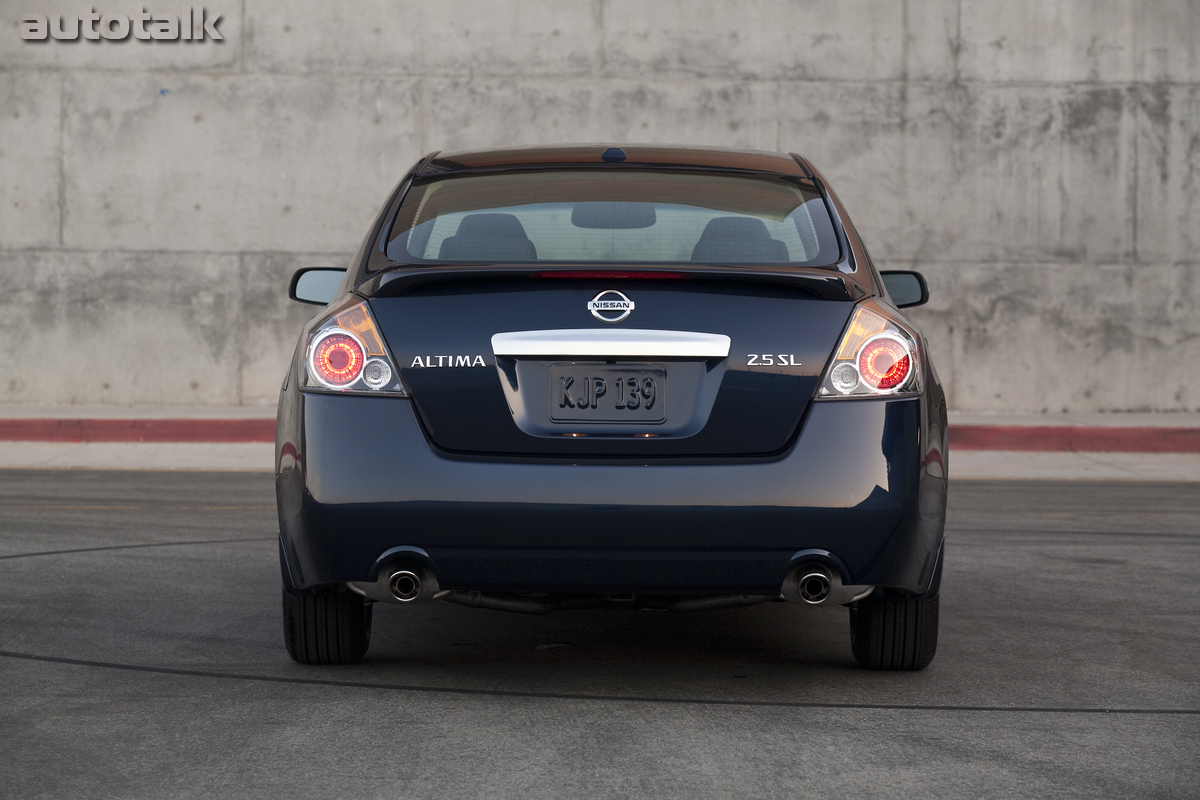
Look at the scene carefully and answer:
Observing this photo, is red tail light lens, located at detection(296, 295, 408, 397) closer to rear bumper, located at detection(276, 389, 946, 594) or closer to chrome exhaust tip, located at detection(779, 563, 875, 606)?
rear bumper, located at detection(276, 389, 946, 594)

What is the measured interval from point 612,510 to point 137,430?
990cm

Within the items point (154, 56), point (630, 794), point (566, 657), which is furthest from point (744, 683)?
point (154, 56)

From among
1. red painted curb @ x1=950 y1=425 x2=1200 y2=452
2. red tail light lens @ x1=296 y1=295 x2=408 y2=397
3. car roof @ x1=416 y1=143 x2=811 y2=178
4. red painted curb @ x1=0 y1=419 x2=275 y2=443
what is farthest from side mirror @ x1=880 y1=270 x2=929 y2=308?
red painted curb @ x1=0 y1=419 x2=275 y2=443

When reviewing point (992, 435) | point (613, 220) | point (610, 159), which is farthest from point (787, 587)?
point (992, 435)

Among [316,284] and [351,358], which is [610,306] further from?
[316,284]

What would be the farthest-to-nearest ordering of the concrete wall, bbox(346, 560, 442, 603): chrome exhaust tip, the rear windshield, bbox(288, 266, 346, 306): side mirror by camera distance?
the concrete wall, bbox(288, 266, 346, 306): side mirror, the rear windshield, bbox(346, 560, 442, 603): chrome exhaust tip

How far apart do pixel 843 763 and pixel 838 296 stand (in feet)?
3.90

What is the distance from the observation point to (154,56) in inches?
569

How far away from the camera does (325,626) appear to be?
14.1 ft

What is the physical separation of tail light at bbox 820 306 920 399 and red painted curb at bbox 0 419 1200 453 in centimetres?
917

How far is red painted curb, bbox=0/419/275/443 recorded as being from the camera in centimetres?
1263

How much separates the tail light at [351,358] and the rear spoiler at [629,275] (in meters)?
0.10

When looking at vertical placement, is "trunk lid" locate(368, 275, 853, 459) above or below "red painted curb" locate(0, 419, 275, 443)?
above

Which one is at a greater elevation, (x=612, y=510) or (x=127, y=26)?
(x=127, y=26)
